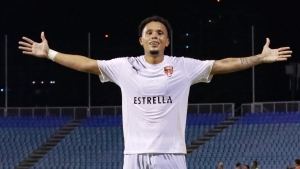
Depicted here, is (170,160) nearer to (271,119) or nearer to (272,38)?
(271,119)

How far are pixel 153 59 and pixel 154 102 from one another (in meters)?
0.31

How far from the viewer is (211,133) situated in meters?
28.5

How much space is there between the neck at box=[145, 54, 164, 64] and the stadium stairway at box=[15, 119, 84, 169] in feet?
74.4

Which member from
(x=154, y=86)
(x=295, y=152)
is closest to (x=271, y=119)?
(x=295, y=152)

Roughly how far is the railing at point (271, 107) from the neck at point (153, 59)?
23545 mm

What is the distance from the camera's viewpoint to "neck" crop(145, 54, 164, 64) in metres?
5.26

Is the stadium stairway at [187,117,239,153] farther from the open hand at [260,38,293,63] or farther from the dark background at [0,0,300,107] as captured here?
the open hand at [260,38,293,63]

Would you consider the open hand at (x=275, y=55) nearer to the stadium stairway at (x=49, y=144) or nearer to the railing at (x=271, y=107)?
the stadium stairway at (x=49, y=144)

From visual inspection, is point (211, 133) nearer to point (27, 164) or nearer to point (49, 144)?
point (49, 144)

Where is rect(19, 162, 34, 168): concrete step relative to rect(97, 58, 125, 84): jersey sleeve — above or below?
below

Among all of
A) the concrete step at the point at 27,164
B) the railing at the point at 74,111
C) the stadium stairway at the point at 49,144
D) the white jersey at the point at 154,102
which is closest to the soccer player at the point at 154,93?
the white jersey at the point at 154,102

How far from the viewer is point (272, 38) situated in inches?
1245

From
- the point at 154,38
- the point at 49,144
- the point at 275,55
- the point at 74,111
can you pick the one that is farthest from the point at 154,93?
the point at 74,111

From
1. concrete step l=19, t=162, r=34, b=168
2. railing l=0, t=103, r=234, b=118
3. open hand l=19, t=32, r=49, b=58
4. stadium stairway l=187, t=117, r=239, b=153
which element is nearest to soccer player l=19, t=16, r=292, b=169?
open hand l=19, t=32, r=49, b=58
